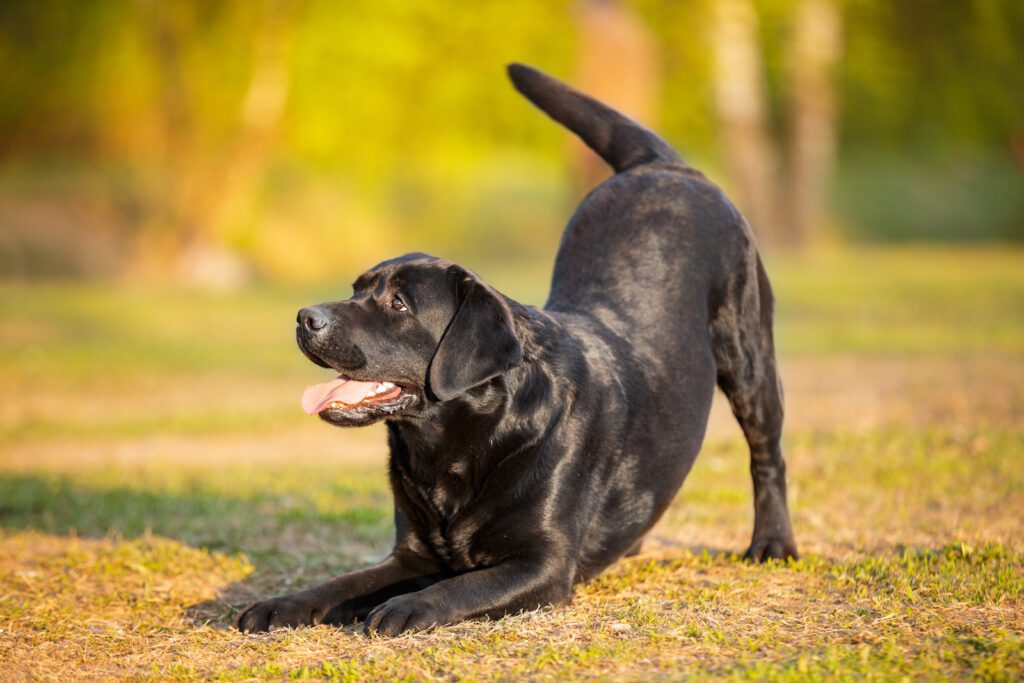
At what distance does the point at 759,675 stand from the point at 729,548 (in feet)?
7.44

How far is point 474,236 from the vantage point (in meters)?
36.5

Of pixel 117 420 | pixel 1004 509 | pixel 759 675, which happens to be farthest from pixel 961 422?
pixel 117 420

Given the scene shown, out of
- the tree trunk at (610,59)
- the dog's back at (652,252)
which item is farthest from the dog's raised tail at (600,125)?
the tree trunk at (610,59)

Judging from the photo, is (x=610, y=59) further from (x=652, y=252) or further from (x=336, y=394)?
(x=336, y=394)

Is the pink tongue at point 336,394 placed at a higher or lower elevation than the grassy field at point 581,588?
higher

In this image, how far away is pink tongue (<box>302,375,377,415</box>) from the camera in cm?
478

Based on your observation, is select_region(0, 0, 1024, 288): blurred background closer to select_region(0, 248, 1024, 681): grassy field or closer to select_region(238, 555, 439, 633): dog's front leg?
select_region(0, 248, 1024, 681): grassy field

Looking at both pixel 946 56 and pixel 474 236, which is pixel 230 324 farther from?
pixel 946 56

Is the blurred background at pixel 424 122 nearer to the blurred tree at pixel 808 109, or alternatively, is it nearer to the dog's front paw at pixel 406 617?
the blurred tree at pixel 808 109

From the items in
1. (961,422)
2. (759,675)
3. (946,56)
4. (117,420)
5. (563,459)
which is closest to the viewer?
(759,675)

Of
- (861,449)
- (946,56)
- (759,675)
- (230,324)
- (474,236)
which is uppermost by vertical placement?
(946,56)

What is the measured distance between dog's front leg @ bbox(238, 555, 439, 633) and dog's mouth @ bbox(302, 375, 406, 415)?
700 millimetres

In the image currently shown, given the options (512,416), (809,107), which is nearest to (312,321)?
(512,416)

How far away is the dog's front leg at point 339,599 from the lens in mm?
4746
